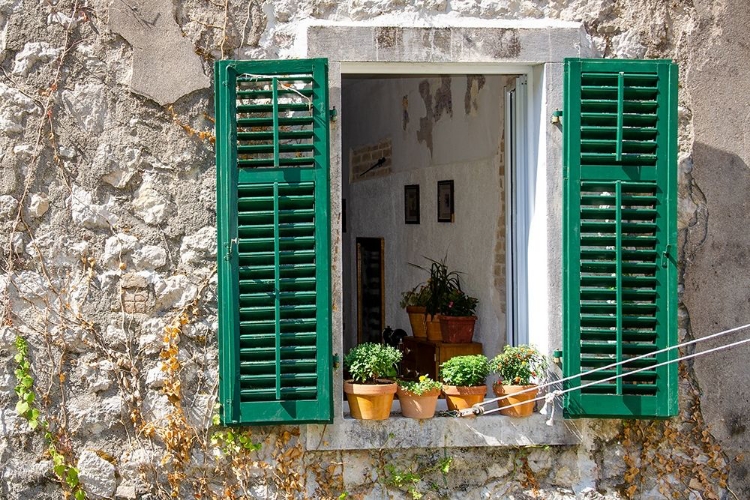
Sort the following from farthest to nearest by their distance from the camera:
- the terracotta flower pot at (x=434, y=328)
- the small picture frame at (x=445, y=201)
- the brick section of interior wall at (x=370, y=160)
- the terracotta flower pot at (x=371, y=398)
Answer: the brick section of interior wall at (x=370, y=160) → the small picture frame at (x=445, y=201) → the terracotta flower pot at (x=434, y=328) → the terracotta flower pot at (x=371, y=398)

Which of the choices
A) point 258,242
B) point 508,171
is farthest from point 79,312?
point 508,171

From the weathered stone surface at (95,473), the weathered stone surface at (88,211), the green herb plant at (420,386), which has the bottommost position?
the weathered stone surface at (95,473)

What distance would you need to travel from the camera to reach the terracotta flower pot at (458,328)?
728 cm

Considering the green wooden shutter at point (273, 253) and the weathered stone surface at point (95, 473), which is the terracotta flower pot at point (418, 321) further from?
the weathered stone surface at point (95, 473)

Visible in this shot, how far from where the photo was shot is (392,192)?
923cm

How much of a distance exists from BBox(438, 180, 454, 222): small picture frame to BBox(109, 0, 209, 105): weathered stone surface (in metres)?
3.25

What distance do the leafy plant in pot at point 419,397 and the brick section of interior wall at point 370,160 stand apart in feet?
15.3

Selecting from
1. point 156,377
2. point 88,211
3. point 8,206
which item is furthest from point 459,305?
point 8,206

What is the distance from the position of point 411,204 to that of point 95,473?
4.41 metres

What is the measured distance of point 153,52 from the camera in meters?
4.89

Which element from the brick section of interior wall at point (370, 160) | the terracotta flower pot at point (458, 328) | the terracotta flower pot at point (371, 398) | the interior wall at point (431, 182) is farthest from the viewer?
the brick section of interior wall at point (370, 160)

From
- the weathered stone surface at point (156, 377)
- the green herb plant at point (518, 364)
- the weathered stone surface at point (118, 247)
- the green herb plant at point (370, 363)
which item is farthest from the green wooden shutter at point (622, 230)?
the weathered stone surface at point (118, 247)

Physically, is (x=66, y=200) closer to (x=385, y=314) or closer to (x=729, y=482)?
(x=729, y=482)

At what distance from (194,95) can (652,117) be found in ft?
7.13
